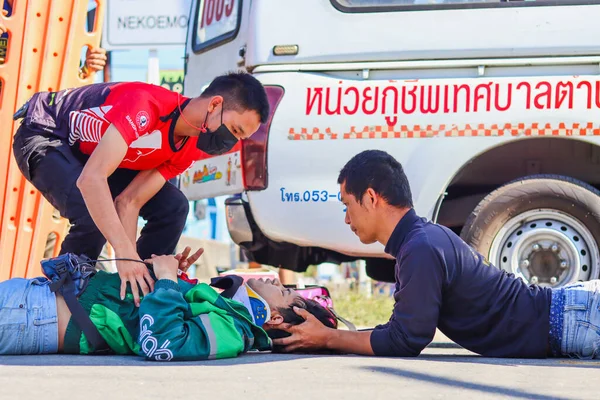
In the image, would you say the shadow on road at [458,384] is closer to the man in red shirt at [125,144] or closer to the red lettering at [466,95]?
the man in red shirt at [125,144]

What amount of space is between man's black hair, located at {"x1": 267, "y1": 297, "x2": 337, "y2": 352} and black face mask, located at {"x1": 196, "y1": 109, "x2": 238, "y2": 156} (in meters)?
0.78

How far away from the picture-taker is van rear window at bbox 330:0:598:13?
18.9 feet

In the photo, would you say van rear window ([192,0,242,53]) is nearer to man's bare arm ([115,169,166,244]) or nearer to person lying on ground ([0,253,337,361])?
man's bare arm ([115,169,166,244])

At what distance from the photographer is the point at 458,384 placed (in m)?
3.27

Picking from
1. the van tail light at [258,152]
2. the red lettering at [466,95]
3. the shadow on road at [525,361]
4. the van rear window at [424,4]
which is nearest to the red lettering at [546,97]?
the red lettering at [466,95]

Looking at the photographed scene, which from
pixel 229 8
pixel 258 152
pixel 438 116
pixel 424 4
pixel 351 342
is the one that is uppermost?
→ pixel 229 8

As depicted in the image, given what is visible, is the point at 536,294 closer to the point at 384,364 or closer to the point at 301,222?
the point at 384,364

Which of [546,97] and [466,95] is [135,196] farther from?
[546,97]

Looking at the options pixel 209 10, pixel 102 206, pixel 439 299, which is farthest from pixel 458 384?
pixel 209 10

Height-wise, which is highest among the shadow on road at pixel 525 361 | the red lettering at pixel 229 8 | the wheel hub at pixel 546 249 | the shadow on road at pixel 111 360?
the red lettering at pixel 229 8

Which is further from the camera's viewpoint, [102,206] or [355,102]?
[355,102]

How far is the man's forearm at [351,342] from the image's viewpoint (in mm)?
4020

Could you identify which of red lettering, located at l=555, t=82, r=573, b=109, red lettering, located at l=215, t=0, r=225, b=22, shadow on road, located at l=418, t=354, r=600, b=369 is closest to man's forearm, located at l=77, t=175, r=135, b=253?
shadow on road, located at l=418, t=354, r=600, b=369

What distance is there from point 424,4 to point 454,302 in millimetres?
2405
